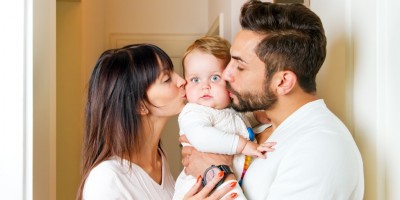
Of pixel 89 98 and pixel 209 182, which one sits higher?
pixel 89 98

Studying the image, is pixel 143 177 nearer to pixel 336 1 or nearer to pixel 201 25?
pixel 336 1

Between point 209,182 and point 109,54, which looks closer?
point 209,182

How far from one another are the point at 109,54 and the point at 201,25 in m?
2.51

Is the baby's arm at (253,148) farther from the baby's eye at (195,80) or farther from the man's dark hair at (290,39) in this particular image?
the baby's eye at (195,80)

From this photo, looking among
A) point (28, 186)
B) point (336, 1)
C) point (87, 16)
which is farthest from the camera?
point (87, 16)

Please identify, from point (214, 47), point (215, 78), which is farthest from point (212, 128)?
point (214, 47)

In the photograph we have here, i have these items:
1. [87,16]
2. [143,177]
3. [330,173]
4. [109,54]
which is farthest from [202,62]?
[87,16]

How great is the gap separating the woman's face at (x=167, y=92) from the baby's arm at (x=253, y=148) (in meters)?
0.44

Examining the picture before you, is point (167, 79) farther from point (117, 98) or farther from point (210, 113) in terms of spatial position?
point (210, 113)

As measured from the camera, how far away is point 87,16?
307 centimetres

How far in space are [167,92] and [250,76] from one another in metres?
0.54

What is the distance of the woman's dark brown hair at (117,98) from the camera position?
5.74ft

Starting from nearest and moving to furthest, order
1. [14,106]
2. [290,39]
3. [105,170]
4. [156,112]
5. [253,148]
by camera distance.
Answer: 1. [290,39]
2. [253,148]
3. [14,106]
4. [105,170]
5. [156,112]

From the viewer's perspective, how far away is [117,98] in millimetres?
1762
